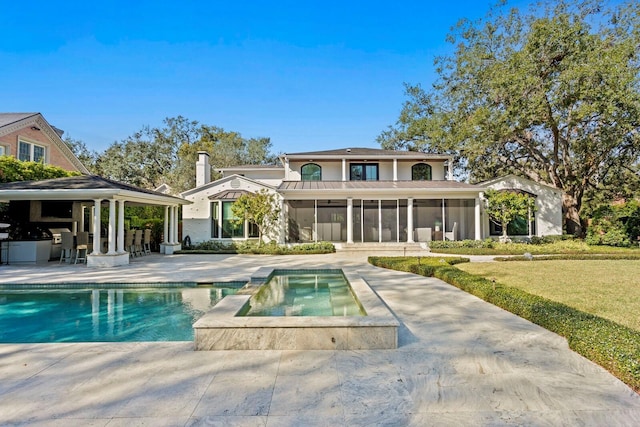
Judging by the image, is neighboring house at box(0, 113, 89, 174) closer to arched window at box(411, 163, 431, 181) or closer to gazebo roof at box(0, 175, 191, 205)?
gazebo roof at box(0, 175, 191, 205)

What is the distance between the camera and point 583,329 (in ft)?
13.3

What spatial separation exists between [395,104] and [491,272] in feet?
69.0

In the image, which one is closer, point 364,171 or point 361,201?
point 361,201

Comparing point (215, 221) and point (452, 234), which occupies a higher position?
point (215, 221)

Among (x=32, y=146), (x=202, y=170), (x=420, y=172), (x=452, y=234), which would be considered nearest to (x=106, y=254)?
(x=202, y=170)

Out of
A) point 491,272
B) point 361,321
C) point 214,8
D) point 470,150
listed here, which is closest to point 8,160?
point 214,8

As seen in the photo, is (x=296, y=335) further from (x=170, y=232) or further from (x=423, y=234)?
(x=423, y=234)

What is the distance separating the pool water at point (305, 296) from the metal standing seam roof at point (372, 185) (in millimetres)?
8374

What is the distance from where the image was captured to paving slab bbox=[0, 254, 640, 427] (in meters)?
2.64

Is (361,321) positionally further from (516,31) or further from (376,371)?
(516,31)

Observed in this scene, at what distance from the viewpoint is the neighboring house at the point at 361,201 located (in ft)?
57.8

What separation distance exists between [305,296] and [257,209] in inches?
365

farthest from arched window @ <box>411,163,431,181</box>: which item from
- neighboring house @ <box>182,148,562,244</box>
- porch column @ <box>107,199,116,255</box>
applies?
porch column @ <box>107,199,116,255</box>

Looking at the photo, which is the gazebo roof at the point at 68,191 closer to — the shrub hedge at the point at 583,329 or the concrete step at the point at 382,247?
the concrete step at the point at 382,247
